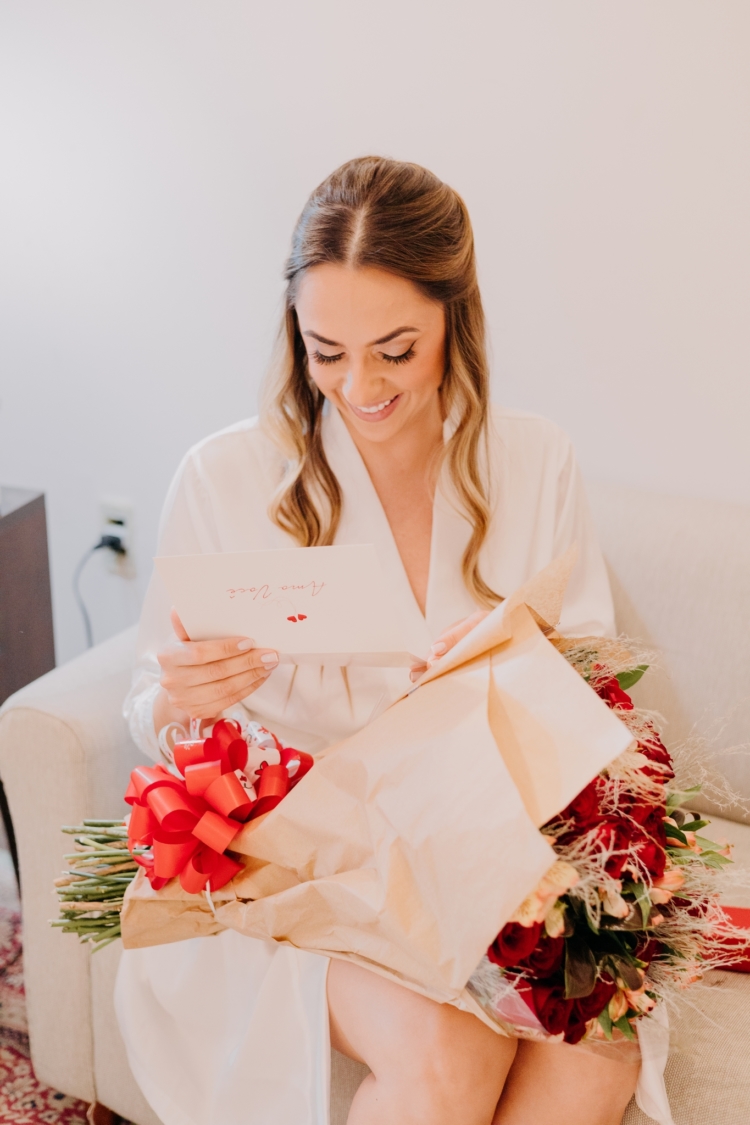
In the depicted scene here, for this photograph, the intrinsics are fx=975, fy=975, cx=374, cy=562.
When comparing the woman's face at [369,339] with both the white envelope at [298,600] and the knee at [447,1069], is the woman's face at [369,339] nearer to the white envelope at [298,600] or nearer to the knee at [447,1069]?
the white envelope at [298,600]

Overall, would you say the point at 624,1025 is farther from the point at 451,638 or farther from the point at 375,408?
the point at 375,408

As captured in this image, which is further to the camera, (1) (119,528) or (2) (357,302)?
(1) (119,528)

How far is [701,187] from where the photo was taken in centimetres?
150

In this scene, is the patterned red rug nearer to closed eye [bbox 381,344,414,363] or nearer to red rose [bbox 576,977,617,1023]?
red rose [bbox 576,977,617,1023]

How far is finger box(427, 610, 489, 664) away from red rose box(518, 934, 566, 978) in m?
0.28

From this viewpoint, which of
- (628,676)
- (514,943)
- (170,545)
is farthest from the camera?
(170,545)

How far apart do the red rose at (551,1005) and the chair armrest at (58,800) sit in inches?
26.9

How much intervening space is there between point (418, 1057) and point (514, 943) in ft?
0.79

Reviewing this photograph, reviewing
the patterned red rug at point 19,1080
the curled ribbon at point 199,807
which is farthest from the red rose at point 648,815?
the patterned red rug at point 19,1080

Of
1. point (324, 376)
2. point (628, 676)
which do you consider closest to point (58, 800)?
point (324, 376)

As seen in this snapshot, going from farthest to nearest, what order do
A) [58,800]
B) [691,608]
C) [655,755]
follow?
[691,608] → [58,800] → [655,755]

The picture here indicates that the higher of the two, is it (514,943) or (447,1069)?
(514,943)

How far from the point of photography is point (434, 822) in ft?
2.65

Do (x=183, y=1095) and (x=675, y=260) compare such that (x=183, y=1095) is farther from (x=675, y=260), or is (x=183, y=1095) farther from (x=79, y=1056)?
(x=675, y=260)
